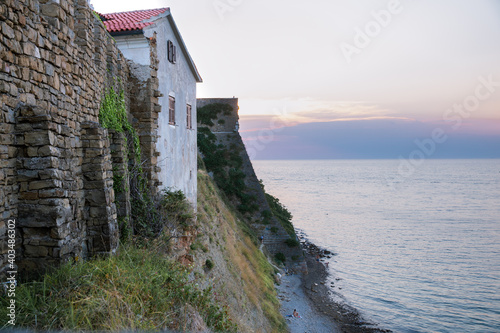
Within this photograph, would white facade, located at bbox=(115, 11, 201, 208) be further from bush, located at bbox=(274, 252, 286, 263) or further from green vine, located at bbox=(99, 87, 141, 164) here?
bush, located at bbox=(274, 252, 286, 263)

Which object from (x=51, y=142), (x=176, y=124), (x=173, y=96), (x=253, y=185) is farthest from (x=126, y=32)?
(x=253, y=185)

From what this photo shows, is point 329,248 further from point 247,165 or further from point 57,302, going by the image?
point 57,302

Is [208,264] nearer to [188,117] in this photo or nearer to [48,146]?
[188,117]

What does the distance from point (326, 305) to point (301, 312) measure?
379cm

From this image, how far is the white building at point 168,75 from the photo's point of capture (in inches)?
416

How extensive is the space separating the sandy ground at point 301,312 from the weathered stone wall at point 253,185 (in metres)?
4.24

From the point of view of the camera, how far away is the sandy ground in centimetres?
2172

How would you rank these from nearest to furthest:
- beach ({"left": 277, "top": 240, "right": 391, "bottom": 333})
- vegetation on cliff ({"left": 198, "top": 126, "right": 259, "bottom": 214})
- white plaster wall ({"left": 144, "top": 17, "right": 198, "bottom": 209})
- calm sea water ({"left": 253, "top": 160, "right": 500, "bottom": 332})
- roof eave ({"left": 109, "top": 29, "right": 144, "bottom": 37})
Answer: roof eave ({"left": 109, "top": 29, "right": 144, "bottom": 37}), white plaster wall ({"left": 144, "top": 17, "right": 198, "bottom": 209}), beach ({"left": 277, "top": 240, "right": 391, "bottom": 333}), calm sea water ({"left": 253, "top": 160, "right": 500, "bottom": 332}), vegetation on cliff ({"left": 198, "top": 126, "right": 259, "bottom": 214})

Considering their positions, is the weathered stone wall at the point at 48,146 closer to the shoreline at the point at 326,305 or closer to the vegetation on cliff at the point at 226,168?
the shoreline at the point at 326,305

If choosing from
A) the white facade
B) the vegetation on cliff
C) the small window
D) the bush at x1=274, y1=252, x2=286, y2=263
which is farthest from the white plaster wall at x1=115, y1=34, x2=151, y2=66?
the bush at x1=274, y1=252, x2=286, y2=263

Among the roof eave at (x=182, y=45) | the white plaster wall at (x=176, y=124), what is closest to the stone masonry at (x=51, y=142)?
the white plaster wall at (x=176, y=124)

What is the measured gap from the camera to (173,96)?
43.3ft

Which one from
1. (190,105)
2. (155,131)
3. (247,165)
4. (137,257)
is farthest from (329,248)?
(137,257)

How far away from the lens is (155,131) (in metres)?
10.9
